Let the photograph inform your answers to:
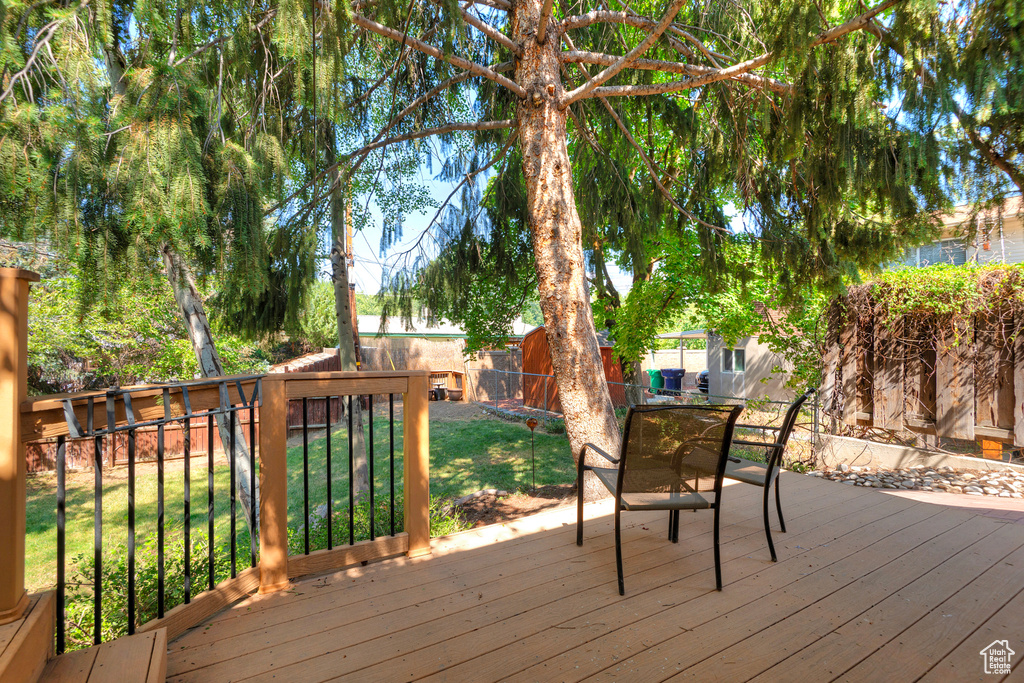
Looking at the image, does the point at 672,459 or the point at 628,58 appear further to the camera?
the point at 628,58

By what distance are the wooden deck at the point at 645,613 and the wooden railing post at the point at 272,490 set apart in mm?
99

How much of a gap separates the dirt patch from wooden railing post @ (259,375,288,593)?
2586 mm

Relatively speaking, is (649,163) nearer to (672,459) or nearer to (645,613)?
(672,459)

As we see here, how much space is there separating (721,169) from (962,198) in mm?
2021

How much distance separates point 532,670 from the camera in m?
1.57

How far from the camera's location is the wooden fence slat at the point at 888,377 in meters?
4.96

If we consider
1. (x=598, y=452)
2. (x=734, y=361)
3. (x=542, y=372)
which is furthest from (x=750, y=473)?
(x=734, y=361)

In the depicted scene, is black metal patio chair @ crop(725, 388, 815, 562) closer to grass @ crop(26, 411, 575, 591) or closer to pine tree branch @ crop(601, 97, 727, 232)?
pine tree branch @ crop(601, 97, 727, 232)

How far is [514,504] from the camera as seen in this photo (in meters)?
5.25

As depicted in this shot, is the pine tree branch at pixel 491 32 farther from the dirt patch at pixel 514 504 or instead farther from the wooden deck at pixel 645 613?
the dirt patch at pixel 514 504

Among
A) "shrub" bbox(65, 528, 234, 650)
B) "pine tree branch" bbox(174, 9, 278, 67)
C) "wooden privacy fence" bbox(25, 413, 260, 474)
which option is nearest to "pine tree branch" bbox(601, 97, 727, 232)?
"pine tree branch" bbox(174, 9, 278, 67)

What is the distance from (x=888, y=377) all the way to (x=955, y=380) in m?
0.55

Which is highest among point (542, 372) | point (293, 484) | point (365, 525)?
point (542, 372)

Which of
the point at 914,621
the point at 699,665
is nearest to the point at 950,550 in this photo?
the point at 914,621
